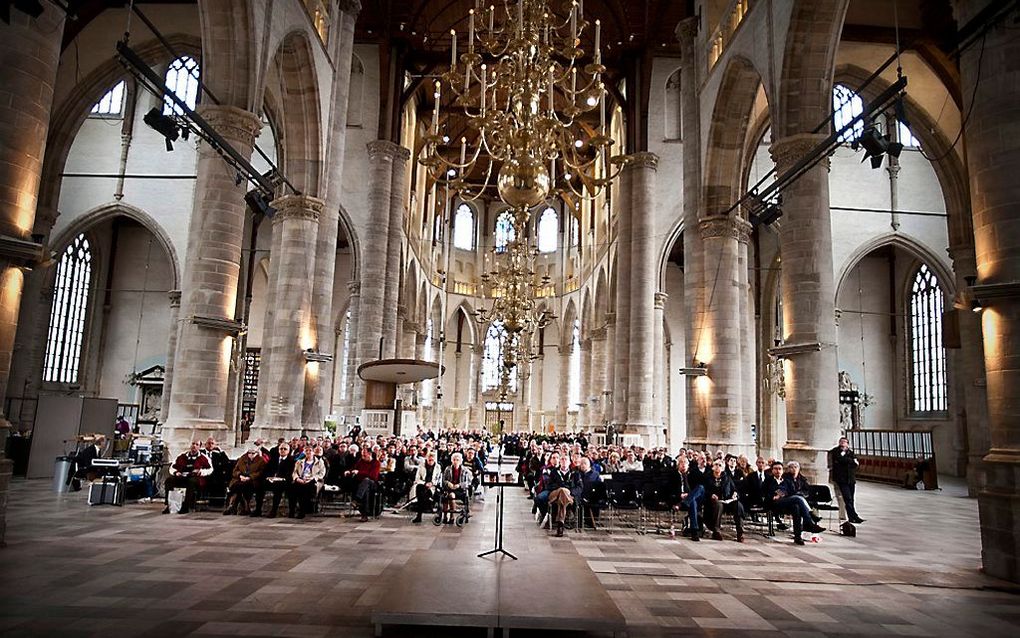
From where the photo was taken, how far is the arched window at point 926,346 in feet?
82.7

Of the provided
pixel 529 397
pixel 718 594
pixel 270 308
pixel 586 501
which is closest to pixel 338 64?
pixel 270 308

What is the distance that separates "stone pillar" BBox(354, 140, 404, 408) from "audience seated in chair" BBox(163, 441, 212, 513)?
11.8 m

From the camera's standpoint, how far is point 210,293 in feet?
36.8

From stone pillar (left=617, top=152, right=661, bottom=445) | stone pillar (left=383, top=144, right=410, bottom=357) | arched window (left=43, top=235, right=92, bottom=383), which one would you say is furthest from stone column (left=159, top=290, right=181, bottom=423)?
stone pillar (left=617, top=152, right=661, bottom=445)

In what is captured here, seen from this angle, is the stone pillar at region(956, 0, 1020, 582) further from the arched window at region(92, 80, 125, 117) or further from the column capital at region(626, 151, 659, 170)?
the arched window at region(92, 80, 125, 117)

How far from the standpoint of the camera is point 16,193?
695cm

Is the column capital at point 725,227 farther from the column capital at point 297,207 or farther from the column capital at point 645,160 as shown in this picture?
the column capital at point 297,207

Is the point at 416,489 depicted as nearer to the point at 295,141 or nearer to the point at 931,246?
the point at 295,141

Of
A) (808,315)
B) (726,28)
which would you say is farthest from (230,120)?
(726,28)

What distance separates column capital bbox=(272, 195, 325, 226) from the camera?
623 inches

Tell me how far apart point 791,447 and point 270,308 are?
1157 centimetres

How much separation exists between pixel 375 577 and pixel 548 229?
40935 millimetres

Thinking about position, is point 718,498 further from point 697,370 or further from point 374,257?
point 374,257

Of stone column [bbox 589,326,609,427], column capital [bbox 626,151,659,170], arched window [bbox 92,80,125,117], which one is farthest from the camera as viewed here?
stone column [bbox 589,326,609,427]
